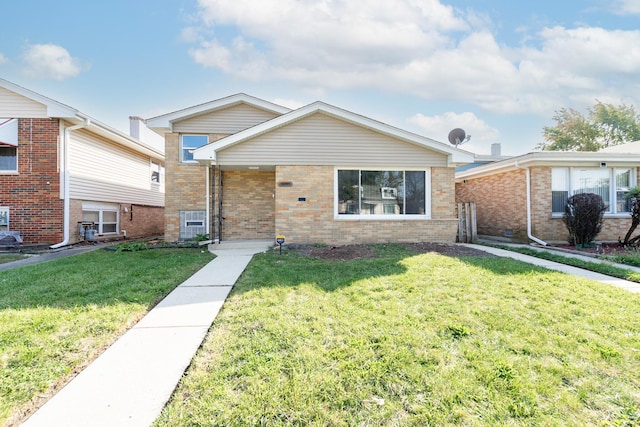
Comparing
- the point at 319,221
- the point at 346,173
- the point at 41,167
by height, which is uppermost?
the point at 41,167

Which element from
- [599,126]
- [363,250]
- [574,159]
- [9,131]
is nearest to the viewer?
[363,250]

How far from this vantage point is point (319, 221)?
9.57 metres

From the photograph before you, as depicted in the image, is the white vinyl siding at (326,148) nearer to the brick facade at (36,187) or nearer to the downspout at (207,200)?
the downspout at (207,200)

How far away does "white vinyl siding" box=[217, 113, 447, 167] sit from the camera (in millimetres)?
9547

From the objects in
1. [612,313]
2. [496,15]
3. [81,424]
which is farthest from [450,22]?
[81,424]

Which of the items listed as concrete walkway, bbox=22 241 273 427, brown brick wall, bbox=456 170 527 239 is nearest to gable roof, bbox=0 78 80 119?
concrete walkway, bbox=22 241 273 427

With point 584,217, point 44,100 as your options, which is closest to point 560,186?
point 584,217

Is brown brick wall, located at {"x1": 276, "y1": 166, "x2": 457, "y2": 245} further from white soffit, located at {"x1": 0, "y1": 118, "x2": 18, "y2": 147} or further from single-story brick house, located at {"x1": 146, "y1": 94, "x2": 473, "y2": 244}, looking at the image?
white soffit, located at {"x1": 0, "y1": 118, "x2": 18, "y2": 147}

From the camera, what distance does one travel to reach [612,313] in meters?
3.75

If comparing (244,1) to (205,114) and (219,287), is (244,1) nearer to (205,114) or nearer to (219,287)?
(205,114)

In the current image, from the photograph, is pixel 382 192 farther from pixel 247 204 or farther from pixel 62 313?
pixel 62 313

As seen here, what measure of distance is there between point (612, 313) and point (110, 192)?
53.6 ft

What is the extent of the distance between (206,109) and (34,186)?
21.8ft

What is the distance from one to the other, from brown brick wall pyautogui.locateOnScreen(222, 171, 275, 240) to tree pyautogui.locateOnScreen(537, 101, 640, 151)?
3127 cm
